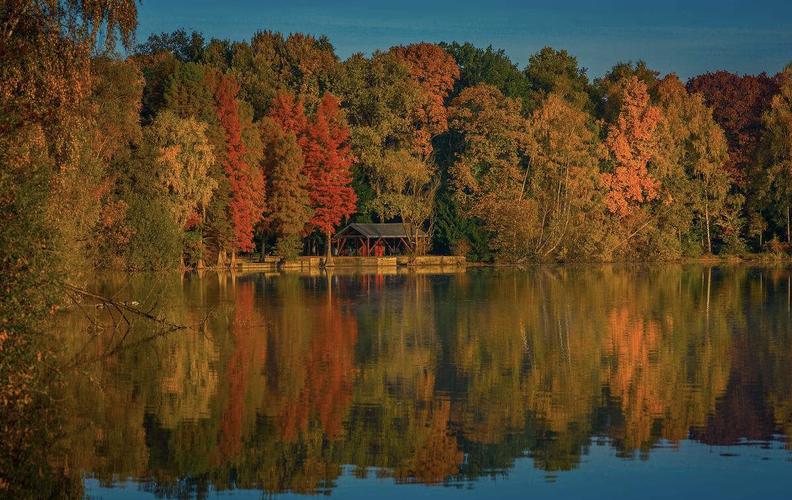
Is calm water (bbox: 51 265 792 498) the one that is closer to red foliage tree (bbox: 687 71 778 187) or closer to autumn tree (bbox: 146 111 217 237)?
autumn tree (bbox: 146 111 217 237)

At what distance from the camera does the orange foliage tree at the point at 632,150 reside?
83000mm

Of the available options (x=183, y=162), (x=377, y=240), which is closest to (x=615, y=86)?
(x=377, y=240)

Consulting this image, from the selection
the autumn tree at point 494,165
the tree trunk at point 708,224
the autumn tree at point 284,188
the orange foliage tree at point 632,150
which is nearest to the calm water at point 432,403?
the autumn tree at point 284,188

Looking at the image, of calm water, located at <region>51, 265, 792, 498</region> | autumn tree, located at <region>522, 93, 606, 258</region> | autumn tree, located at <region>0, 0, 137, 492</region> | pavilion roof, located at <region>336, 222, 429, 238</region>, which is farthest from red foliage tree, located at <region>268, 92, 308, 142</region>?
autumn tree, located at <region>0, 0, 137, 492</region>

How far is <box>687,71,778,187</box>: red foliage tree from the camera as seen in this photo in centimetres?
8781

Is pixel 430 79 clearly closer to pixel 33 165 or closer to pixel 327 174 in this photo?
pixel 327 174

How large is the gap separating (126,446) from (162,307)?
2054cm

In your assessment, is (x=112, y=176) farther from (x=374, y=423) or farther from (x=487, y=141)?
(x=374, y=423)

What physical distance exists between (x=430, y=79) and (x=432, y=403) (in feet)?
234

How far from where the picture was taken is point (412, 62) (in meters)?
91.2

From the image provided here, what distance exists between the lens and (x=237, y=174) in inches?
2712

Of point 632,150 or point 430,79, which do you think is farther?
point 430,79

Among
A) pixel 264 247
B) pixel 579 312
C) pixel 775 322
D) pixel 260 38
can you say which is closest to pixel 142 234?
pixel 264 247


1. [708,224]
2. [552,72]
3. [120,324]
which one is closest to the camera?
[120,324]
